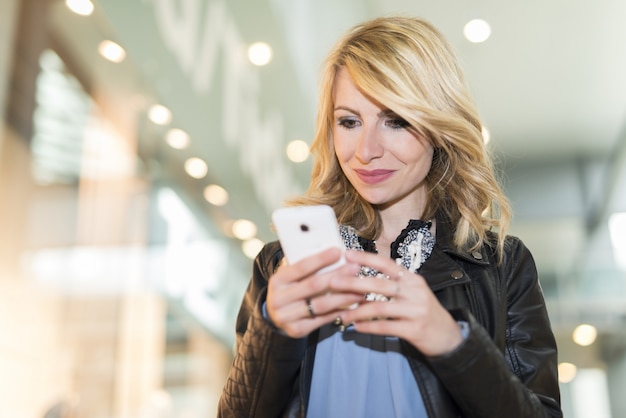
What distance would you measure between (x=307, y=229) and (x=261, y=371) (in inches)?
9.3

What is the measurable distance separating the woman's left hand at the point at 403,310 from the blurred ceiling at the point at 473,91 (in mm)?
2032

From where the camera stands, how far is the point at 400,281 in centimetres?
108

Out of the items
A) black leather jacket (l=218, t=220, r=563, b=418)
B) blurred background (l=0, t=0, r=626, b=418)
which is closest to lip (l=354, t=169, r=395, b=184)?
black leather jacket (l=218, t=220, r=563, b=418)

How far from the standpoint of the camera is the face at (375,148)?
1366 millimetres

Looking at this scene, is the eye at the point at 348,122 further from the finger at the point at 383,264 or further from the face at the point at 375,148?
the finger at the point at 383,264

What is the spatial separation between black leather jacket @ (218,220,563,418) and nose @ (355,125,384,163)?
18 cm

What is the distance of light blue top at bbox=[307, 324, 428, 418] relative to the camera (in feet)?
4.18

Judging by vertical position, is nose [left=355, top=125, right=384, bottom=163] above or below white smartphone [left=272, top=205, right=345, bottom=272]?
above

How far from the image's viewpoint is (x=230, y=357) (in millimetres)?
3982

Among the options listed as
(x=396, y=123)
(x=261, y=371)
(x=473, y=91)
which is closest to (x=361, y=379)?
(x=261, y=371)

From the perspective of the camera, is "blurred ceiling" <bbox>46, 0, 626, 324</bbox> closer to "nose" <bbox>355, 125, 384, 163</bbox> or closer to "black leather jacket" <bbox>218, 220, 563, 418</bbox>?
"nose" <bbox>355, 125, 384, 163</bbox>

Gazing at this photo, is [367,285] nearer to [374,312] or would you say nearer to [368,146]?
[374,312]

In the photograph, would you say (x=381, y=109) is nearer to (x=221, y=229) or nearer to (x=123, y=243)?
(x=123, y=243)

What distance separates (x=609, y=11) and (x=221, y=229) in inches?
71.8
